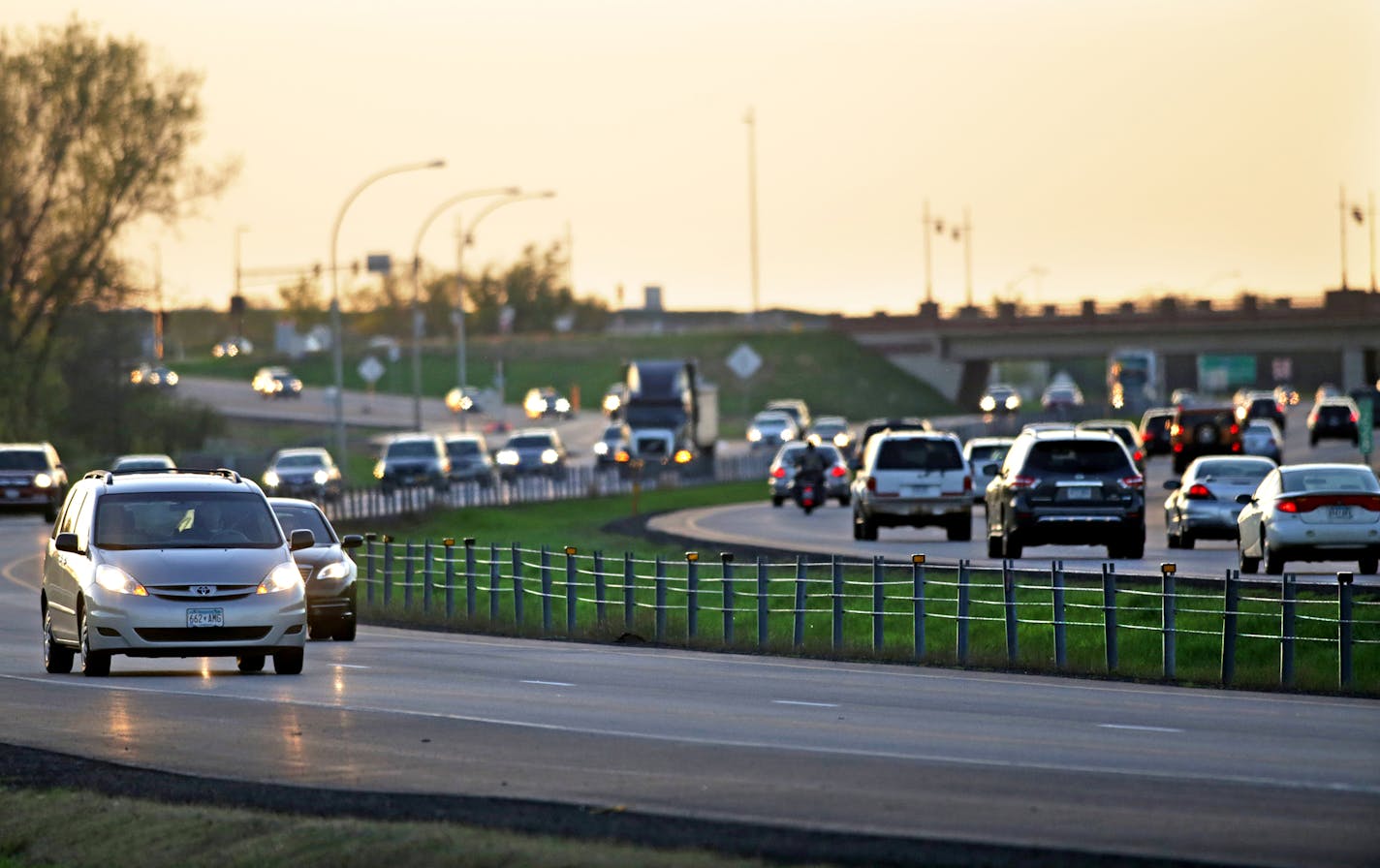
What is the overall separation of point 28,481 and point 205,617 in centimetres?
3961

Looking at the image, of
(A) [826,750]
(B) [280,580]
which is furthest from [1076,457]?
(A) [826,750]

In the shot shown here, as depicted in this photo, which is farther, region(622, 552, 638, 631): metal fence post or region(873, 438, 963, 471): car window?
region(873, 438, 963, 471): car window

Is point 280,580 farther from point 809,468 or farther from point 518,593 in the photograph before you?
point 809,468

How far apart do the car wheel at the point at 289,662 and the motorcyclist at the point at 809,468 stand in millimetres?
36461

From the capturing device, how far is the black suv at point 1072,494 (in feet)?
116

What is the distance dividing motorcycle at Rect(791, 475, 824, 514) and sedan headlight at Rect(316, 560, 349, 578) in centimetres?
3162

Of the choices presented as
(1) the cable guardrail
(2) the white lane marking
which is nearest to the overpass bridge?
(1) the cable guardrail

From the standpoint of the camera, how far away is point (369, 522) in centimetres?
5447

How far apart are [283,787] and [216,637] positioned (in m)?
6.75

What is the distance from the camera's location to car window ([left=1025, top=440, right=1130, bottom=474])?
1398 inches

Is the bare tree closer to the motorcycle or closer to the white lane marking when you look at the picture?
the motorcycle

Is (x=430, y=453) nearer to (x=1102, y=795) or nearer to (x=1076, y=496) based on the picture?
(x=1076, y=496)

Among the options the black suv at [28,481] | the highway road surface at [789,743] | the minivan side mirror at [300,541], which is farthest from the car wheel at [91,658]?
the black suv at [28,481]

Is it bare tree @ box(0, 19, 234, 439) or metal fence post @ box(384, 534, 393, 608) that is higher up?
bare tree @ box(0, 19, 234, 439)
